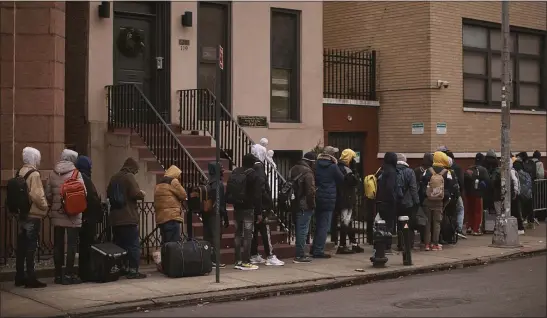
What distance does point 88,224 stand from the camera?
11.3 m

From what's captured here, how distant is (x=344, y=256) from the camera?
549 inches

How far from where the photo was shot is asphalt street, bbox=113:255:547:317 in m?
9.14

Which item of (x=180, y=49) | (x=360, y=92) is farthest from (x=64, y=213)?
(x=360, y=92)

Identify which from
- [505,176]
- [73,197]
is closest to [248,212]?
[73,197]

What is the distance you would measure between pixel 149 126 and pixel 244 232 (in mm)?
3345

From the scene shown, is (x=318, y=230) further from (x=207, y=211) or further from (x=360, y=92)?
(x=360, y=92)

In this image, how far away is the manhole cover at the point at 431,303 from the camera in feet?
31.2

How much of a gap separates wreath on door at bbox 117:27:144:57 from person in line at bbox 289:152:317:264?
4542 millimetres

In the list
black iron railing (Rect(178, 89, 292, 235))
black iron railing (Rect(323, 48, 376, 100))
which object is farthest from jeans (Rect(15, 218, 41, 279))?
black iron railing (Rect(323, 48, 376, 100))

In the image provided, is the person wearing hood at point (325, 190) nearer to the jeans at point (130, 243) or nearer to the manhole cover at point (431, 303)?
the jeans at point (130, 243)

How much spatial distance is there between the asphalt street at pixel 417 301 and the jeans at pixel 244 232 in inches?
71.7

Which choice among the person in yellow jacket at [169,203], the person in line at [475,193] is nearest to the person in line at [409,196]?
the person in line at [475,193]

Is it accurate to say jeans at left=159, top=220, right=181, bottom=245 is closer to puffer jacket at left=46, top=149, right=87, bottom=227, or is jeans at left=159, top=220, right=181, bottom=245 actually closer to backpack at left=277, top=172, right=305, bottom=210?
puffer jacket at left=46, top=149, right=87, bottom=227

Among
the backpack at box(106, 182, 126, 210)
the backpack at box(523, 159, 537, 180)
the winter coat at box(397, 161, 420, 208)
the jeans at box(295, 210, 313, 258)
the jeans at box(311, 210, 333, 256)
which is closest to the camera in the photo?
the backpack at box(106, 182, 126, 210)
